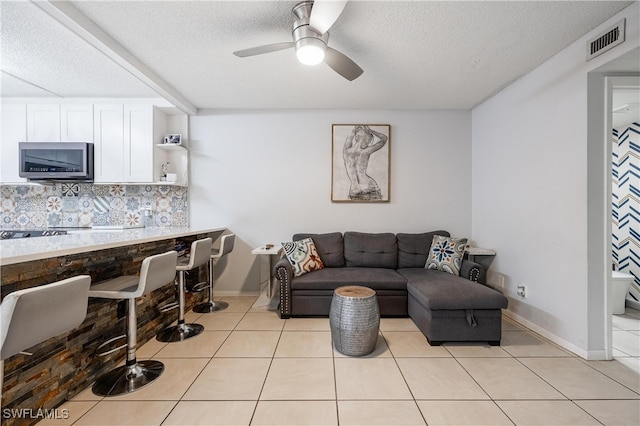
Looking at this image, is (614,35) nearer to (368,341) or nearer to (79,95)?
(368,341)

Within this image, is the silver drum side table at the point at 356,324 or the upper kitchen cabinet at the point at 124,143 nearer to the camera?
the silver drum side table at the point at 356,324

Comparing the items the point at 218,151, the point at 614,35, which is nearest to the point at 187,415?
the point at 218,151

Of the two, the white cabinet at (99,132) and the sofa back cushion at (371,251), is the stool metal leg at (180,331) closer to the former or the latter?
the white cabinet at (99,132)

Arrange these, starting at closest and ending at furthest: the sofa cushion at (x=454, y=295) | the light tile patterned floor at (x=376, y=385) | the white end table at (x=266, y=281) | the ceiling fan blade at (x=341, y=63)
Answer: the light tile patterned floor at (x=376, y=385)
the ceiling fan blade at (x=341, y=63)
the sofa cushion at (x=454, y=295)
the white end table at (x=266, y=281)

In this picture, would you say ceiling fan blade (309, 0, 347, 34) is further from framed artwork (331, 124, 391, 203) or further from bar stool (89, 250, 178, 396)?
framed artwork (331, 124, 391, 203)

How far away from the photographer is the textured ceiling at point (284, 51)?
190cm

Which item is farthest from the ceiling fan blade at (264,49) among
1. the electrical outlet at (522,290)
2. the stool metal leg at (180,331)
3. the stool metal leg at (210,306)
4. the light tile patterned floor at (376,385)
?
the electrical outlet at (522,290)

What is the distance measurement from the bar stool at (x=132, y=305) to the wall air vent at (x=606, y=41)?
140 inches

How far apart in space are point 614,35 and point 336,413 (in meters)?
3.27

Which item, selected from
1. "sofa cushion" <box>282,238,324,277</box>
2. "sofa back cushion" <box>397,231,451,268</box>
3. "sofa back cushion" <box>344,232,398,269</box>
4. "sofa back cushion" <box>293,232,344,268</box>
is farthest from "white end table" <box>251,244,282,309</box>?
"sofa back cushion" <box>397,231,451,268</box>

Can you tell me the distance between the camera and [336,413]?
1.57 m

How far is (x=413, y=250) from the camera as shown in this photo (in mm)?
3510

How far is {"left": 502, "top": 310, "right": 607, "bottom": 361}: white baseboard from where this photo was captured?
2.13 m

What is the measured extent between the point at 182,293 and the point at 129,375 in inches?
30.7
